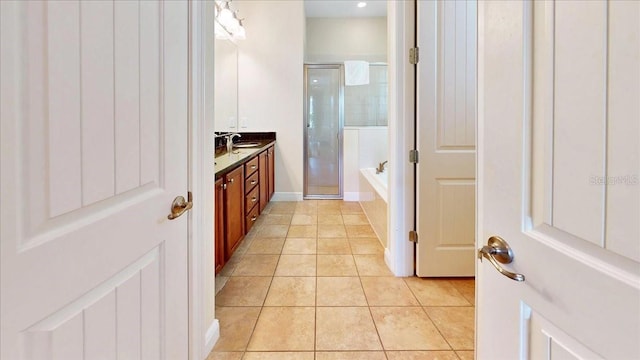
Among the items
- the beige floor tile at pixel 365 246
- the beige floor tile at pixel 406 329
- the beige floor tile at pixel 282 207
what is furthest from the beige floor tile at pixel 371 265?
the beige floor tile at pixel 282 207

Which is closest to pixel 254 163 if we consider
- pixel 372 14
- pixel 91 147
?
pixel 91 147

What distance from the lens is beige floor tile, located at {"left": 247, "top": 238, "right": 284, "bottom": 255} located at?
3.21 metres

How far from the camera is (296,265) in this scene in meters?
2.87

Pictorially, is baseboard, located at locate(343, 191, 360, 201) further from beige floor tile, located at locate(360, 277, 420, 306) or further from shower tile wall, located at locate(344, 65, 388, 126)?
beige floor tile, located at locate(360, 277, 420, 306)

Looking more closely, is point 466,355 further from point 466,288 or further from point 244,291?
point 244,291

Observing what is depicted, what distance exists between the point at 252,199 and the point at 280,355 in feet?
7.03

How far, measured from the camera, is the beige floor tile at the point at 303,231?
3729 millimetres

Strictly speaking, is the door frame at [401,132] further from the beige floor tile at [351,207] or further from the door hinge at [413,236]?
the beige floor tile at [351,207]

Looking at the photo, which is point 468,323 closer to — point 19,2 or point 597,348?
point 597,348

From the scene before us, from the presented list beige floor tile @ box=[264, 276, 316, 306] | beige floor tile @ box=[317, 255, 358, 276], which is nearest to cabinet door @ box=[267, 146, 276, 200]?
beige floor tile @ box=[317, 255, 358, 276]

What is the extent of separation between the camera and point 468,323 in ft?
6.52

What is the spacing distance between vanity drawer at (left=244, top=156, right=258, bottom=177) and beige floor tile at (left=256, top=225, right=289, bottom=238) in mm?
656

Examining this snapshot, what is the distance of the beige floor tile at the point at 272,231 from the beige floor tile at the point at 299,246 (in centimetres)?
21

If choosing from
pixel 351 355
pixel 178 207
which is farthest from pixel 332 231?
pixel 178 207
